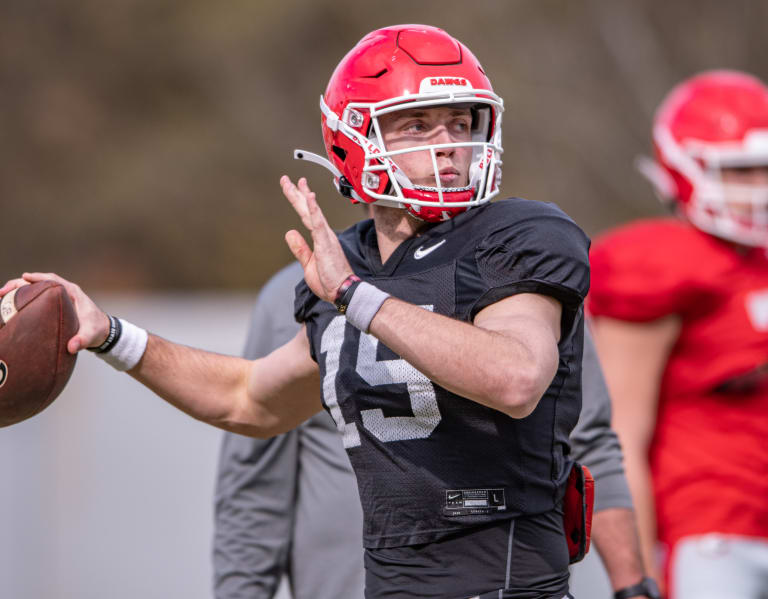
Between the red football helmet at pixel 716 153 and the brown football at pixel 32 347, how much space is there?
258cm

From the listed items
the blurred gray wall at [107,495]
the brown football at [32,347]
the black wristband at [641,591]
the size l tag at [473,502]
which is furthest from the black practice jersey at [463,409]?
the blurred gray wall at [107,495]

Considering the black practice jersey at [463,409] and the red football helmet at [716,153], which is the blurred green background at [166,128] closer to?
the red football helmet at [716,153]

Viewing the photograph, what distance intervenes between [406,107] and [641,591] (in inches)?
56.0

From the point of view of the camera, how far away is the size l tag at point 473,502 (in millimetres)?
2664

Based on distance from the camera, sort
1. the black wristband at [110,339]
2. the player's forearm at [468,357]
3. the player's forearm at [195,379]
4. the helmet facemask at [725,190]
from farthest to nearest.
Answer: the helmet facemask at [725,190]
the player's forearm at [195,379]
the black wristband at [110,339]
the player's forearm at [468,357]

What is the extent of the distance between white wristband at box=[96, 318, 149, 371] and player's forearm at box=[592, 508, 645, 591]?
1267 millimetres

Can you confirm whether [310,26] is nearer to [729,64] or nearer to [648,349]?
[729,64]

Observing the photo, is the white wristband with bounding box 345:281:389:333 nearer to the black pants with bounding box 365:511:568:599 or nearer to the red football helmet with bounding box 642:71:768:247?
the black pants with bounding box 365:511:568:599

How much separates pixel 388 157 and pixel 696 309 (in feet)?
6.64

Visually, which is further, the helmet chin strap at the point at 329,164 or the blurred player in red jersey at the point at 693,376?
the blurred player in red jersey at the point at 693,376

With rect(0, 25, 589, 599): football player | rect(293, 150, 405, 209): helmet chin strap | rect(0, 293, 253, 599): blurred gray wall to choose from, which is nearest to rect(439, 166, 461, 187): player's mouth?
rect(0, 25, 589, 599): football player

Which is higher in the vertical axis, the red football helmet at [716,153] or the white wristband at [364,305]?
the red football helmet at [716,153]

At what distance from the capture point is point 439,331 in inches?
96.4

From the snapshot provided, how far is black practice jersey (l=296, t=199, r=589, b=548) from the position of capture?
263cm
